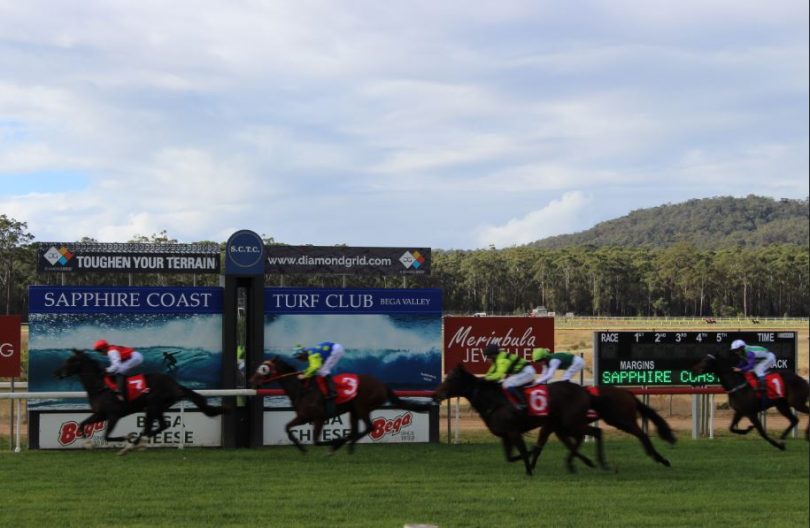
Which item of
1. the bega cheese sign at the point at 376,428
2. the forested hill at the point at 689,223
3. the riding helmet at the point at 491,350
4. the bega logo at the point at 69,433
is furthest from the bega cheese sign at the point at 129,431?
the forested hill at the point at 689,223

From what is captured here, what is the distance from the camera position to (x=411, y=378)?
565 inches

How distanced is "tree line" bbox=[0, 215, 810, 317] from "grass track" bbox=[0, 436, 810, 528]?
151 inches

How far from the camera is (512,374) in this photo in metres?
10.2

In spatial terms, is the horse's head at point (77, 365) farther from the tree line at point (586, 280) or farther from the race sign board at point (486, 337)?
the race sign board at point (486, 337)

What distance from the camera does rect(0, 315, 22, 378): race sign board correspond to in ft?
43.9

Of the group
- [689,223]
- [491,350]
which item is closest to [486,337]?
[491,350]

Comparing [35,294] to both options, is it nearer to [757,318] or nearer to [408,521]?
[408,521]

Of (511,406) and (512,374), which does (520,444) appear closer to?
(511,406)

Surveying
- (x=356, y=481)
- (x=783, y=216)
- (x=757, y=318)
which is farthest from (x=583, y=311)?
(x=783, y=216)

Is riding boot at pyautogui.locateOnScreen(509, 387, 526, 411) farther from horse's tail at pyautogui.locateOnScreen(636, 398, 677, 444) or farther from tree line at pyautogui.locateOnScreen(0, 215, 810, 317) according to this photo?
tree line at pyautogui.locateOnScreen(0, 215, 810, 317)

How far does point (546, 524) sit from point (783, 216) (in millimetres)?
116859

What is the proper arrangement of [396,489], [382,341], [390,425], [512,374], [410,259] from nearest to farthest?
[396,489] < [512,374] < [390,425] < [382,341] < [410,259]

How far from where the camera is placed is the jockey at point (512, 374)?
1005 centimetres

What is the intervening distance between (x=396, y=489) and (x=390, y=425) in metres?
4.34
